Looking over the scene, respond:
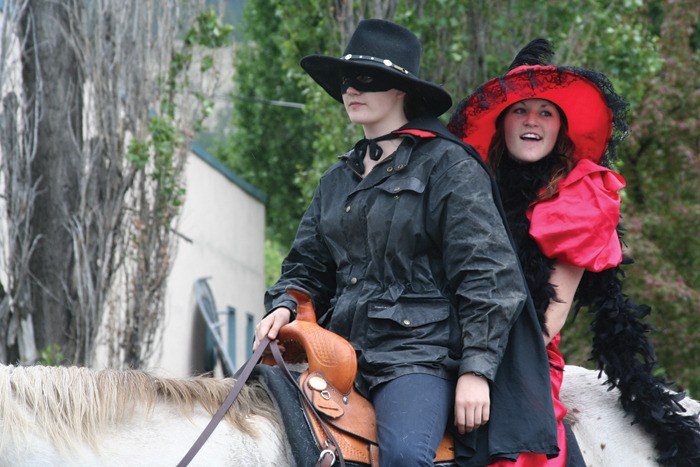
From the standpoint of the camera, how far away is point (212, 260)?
16.1m

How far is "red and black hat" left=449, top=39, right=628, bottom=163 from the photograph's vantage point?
4.54m

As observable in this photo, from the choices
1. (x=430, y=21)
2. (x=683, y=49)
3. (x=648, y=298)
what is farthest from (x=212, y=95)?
(x=683, y=49)

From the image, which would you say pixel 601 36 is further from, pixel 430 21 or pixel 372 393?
pixel 372 393

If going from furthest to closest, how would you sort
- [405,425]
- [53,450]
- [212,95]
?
[212,95] → [405,425] → [53,450]

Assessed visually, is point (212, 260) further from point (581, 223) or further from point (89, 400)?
point (89, 400)

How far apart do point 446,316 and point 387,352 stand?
231 mm

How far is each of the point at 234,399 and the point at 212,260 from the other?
1251 cm

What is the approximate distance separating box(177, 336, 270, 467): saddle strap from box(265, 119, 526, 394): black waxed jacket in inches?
11.9

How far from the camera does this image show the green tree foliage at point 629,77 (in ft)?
39.8

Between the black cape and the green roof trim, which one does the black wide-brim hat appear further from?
the green roof trim

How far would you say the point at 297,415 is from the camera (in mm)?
3707

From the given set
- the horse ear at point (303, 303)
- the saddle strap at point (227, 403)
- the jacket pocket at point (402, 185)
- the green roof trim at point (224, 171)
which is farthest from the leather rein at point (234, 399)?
the green roof trim at point (224, 171)

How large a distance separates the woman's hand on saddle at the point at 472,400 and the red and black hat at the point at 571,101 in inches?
51.0

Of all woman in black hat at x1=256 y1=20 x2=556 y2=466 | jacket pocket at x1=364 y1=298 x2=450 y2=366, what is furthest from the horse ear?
jacket pocket at x1=364 y1=298 x2=450 y2=366
